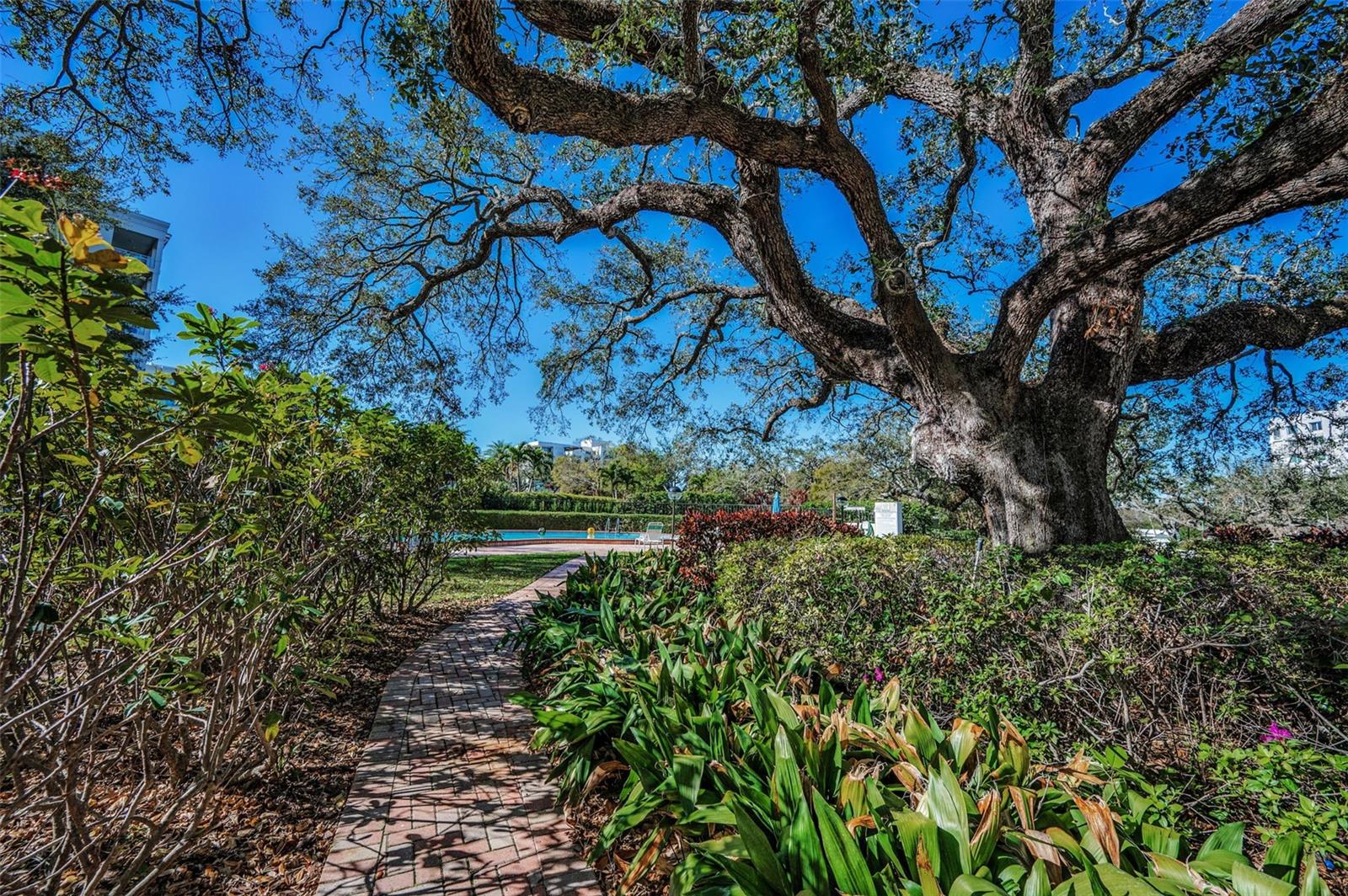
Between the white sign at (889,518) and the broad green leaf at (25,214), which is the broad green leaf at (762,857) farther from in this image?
the white sign at (889,518)

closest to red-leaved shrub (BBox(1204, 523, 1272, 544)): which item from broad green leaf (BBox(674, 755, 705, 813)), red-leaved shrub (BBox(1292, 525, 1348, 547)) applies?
red-leaved shrub (BBox(1292, 525, 1348, 547))

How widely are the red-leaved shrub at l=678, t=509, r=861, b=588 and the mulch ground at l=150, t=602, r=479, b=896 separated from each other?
3.32 m

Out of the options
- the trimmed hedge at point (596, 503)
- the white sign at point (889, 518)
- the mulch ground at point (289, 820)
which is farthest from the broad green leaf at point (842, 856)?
the trimmed hedge at point (596, 503)

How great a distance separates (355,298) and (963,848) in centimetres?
821

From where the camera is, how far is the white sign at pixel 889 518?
10.8 meters

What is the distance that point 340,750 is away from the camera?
331 cm

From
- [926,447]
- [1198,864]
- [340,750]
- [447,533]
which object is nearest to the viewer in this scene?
[1198,864]

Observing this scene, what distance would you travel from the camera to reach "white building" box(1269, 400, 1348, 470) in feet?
23.0

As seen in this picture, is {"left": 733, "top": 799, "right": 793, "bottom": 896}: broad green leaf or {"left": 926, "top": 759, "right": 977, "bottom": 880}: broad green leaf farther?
{"left": 733, "top": 799, "right": 793, "bottom": 896}: broad green leaf

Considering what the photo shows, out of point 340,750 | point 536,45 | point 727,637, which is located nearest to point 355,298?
point 536,45

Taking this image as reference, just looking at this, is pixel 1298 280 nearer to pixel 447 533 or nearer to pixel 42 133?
pixel 447 533

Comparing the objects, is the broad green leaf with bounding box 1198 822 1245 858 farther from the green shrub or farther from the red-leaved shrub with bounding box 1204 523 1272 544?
the red-leaved shrub with bounding box 1204 523 1272 544

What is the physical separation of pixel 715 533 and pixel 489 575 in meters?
6.61

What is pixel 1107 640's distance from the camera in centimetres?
258
